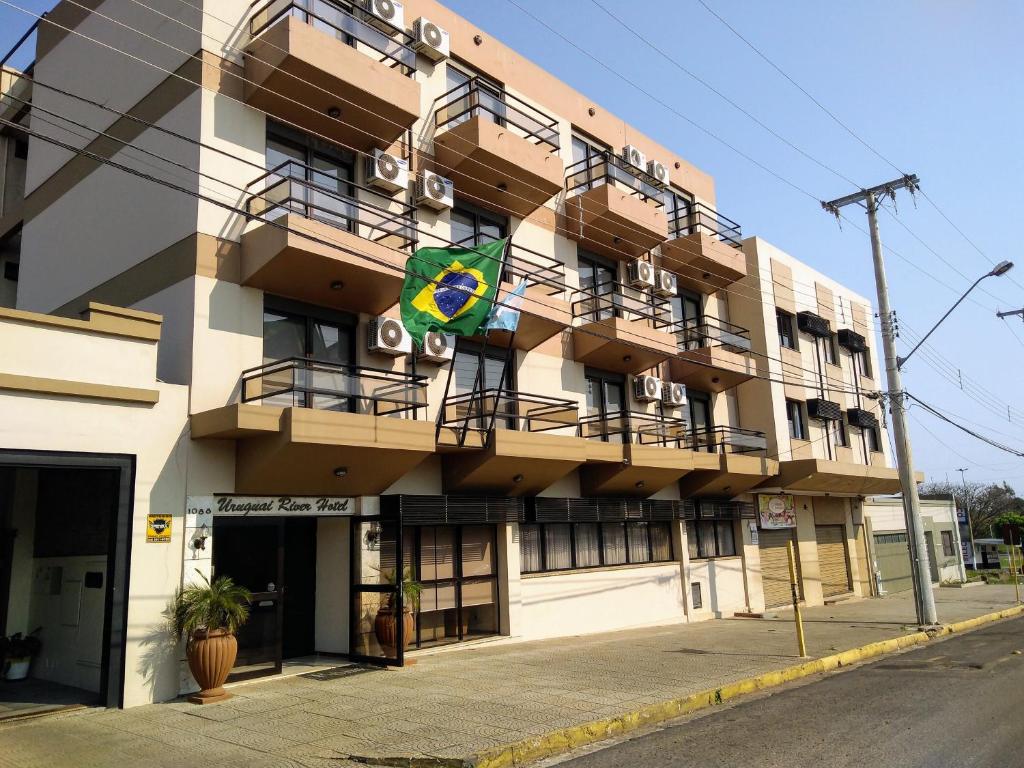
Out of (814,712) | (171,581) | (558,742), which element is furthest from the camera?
(171,581)

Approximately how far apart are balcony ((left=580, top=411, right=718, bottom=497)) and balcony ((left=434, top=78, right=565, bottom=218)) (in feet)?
18.7

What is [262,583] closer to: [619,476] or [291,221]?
[291,221]

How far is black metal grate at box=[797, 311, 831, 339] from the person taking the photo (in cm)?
2953

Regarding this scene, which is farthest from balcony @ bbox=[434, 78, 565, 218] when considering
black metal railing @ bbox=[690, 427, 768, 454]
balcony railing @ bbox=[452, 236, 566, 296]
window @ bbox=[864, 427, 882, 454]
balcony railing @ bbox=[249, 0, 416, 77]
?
window @ bbox=[864, 427, 882, 454]

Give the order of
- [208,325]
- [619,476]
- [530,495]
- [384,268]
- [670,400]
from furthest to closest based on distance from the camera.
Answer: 1. [670,400]
2. [619,476]
3. [530,495]
4. [384,268]
5. [208,325]

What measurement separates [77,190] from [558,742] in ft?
46.4

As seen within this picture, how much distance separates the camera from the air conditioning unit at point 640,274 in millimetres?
22312

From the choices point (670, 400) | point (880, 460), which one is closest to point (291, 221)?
point (670, 400)

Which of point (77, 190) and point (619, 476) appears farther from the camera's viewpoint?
point (619, 476)

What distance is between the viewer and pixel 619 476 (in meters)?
19.3

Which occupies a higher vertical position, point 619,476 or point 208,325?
point 208,325

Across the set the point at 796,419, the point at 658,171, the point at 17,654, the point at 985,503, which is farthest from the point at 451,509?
the point at 985,503

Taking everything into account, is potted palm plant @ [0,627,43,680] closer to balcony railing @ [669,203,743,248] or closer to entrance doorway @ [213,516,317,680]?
entrance doorway @ [213,516,317,680]

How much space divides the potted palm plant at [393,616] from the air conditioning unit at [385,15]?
35.5ft
